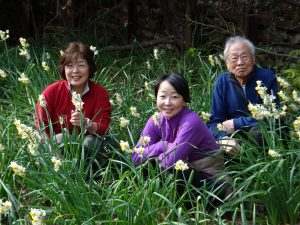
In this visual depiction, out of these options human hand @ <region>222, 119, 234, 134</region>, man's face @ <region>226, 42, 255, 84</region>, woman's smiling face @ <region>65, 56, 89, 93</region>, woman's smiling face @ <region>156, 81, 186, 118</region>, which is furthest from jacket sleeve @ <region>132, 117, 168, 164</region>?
man's face @ <region>226, 42, 255, 84</region>

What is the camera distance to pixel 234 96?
376cm

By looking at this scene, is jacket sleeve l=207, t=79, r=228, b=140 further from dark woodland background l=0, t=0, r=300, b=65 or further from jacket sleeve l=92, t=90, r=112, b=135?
dark woodland background l=0, t=0, r=300, b=65

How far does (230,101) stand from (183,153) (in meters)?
0.82

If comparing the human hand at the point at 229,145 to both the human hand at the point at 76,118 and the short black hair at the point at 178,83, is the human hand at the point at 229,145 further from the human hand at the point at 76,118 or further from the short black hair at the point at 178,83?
the human hand at the point at 76,118

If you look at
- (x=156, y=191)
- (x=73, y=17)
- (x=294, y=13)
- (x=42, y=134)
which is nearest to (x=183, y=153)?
(x=156, y=191)

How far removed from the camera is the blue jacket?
12.3 ft

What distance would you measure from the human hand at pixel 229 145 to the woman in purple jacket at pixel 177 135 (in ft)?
0.19

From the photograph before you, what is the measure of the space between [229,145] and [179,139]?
0.88 ft

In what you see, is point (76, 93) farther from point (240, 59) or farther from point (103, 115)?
point (240, 59)

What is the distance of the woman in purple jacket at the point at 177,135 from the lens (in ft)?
10.2

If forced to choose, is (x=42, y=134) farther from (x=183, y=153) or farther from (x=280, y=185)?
(x=280, y=185)

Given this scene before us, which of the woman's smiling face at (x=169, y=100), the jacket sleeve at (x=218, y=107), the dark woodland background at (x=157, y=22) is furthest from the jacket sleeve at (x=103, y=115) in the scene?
the dark woodland background at (x=157, y=22)

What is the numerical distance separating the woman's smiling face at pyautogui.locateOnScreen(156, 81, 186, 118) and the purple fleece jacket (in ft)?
0.12

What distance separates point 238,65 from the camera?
3.67 metres
